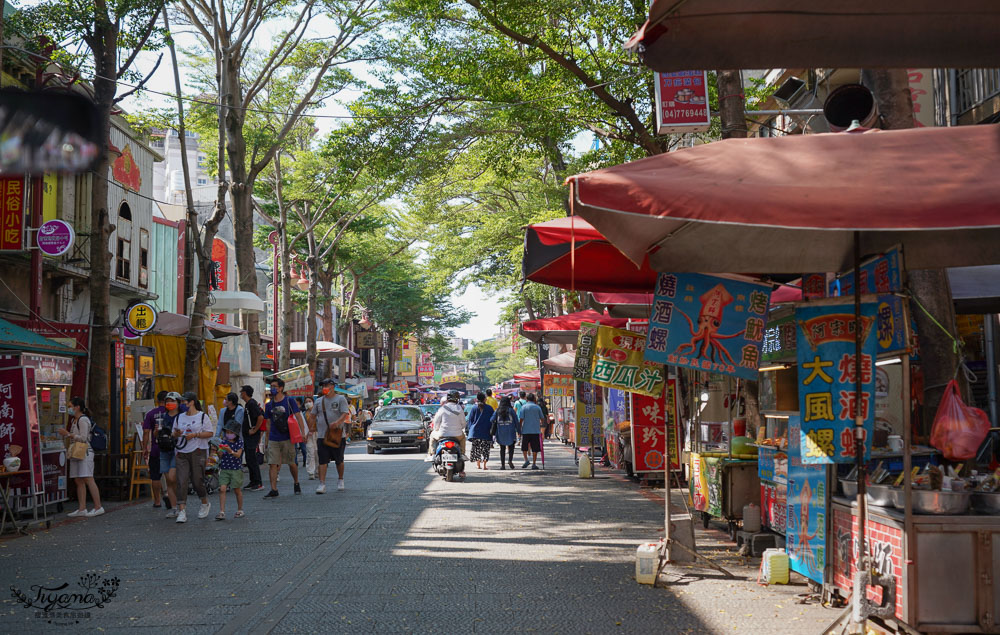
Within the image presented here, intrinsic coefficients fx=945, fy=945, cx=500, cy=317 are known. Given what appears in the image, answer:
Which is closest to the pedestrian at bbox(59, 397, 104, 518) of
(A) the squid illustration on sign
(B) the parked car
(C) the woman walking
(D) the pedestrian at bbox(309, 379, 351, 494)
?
(D) the pedestrian at bbox(309, 379, 351, 494)

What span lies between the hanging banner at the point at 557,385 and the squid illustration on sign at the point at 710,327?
66.2ft

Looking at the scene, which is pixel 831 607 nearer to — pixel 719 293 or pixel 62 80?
pixel 719 293

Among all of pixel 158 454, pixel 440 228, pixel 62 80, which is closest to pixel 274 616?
pixel 158 454

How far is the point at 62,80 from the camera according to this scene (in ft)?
59.8

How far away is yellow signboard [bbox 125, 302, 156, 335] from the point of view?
19438 millimetres

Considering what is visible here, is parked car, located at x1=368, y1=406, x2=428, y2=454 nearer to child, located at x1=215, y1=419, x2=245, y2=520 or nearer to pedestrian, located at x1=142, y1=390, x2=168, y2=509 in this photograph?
pedestrian, located at x1=142, y1=390, x2=168, y2=509

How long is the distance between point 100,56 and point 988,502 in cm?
1576

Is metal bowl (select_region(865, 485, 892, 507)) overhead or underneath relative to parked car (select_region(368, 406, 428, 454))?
overhead

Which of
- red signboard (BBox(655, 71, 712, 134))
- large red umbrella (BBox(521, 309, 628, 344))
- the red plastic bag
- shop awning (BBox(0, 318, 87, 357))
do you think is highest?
red signboard (BBox(655, 71, 712, 134))

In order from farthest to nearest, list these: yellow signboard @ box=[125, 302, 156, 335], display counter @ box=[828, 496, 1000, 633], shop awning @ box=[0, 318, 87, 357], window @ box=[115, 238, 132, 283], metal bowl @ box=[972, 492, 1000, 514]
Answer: window @ box=[115, 238, 132, 283], yellow signboard @ box=[125, 302, 156, 335], shop awning @ box=[0, 318, 87, 357], metal bowl @ box=[972, 492, 1000, 514], display counter @ box=[828, 496, 1000, 633]

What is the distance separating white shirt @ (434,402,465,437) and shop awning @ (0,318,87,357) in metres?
7.44

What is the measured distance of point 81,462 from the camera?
14.2 metres

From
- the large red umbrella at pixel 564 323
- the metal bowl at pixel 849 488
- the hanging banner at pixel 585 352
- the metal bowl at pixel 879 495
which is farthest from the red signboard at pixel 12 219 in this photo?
the metal bowl at pixel 879 495

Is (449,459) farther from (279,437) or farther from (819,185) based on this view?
(819,185)
